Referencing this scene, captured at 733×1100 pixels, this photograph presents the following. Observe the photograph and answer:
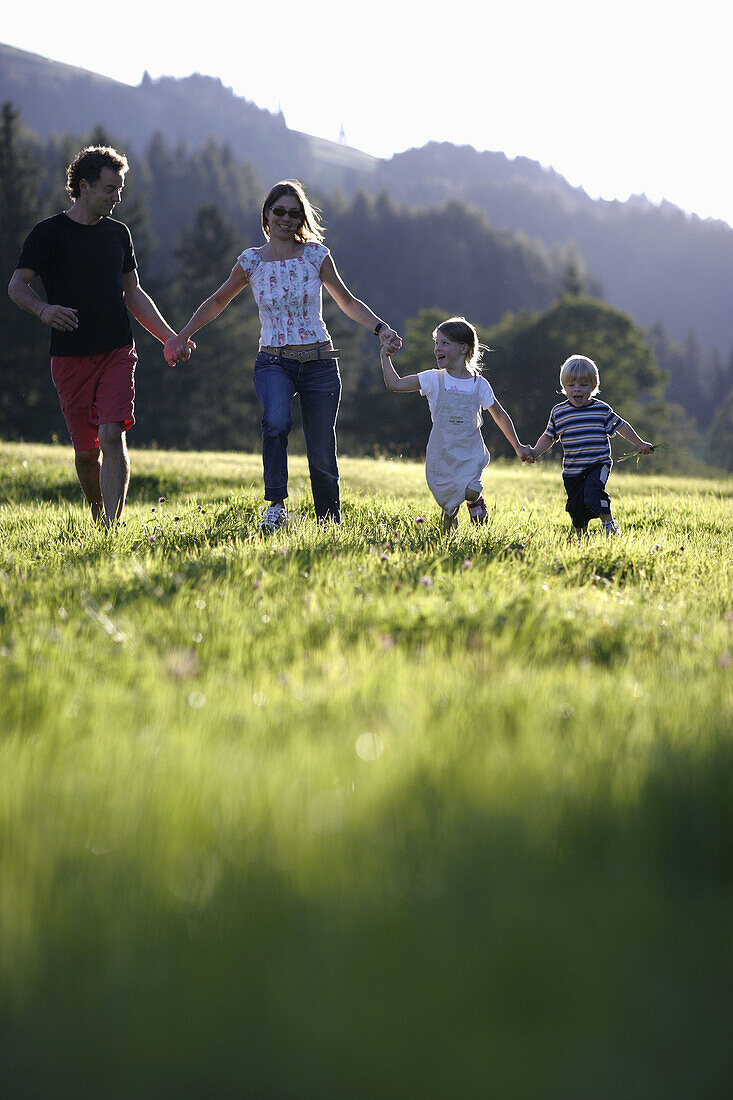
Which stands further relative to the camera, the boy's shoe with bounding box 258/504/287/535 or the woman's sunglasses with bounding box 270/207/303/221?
the woman's sunglasses with bounding box 270/207/303/221

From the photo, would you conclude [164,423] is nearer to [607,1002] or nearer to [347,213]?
[607,1002]

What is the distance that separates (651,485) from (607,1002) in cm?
1470

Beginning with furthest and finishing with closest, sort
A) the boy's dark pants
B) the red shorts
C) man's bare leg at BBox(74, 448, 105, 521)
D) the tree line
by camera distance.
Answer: the tree line → the boy's dark pants → man's bare leg at BBox(74, 448, 105, 521) → the red shorts

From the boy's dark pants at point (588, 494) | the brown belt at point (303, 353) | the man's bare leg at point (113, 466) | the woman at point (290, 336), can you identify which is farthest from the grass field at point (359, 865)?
the boy's dark pants at point (588, 494)

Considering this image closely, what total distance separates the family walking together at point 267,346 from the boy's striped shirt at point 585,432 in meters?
0.95

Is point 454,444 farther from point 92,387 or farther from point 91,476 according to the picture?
point 91,476

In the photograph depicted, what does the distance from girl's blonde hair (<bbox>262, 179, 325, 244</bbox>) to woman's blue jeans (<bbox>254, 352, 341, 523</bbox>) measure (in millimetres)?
1028

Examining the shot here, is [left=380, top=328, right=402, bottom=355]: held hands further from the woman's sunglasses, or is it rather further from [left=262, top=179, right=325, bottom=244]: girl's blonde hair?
the woman's sunglasses

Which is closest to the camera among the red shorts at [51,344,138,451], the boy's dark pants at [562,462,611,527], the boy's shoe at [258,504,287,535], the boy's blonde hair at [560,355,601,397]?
the boy's shoe at [258,504,287,535]

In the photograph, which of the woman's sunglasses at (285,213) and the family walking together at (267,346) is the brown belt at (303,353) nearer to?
the family walking together at (267,346)

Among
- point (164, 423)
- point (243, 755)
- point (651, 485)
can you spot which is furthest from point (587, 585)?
point (164, 423)

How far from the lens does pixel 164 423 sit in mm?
57812

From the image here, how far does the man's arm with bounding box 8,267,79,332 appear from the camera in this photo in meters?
6.09

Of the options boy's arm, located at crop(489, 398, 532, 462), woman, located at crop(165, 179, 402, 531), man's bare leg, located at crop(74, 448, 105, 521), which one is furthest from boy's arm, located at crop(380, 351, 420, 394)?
man's bare leg, located at crop(74, 448, 105, 521)
